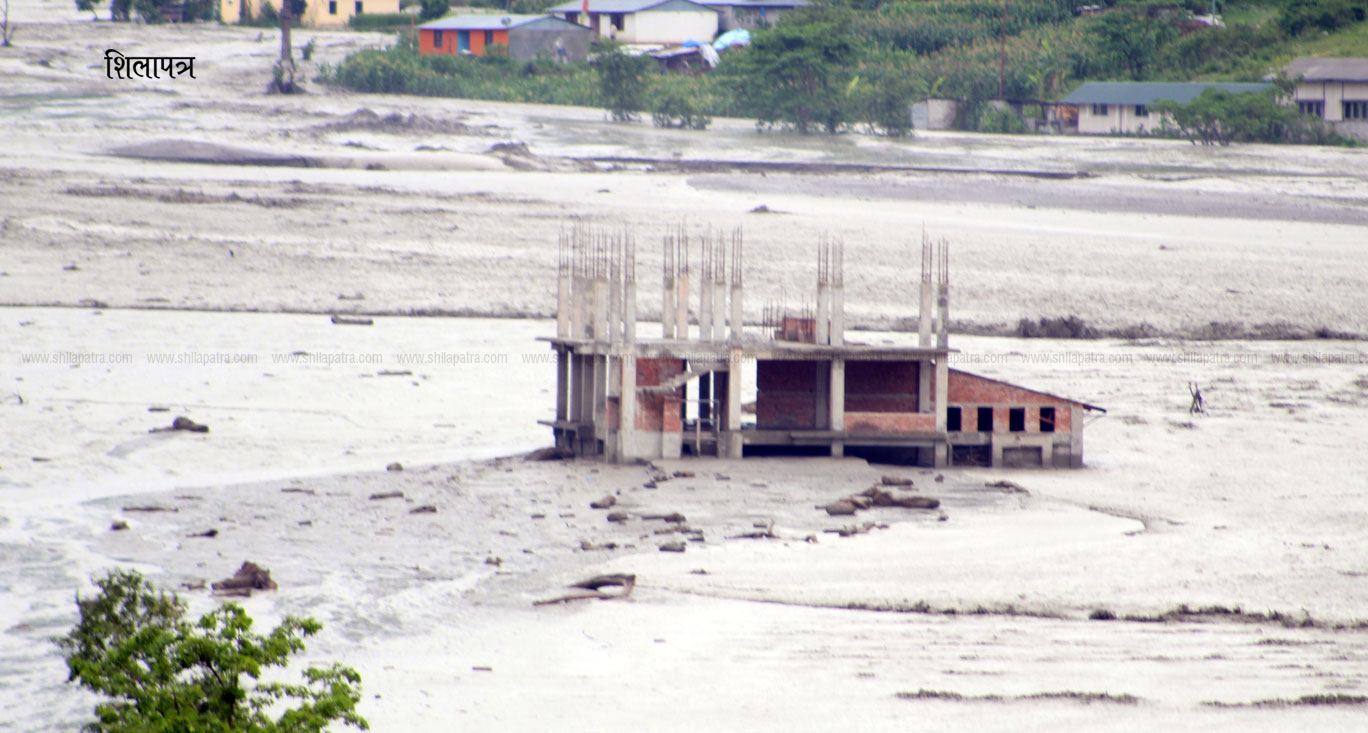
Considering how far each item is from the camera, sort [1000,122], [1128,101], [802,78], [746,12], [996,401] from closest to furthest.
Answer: [996,401]
[802,78]
[1128,101]
[1000,122]
[746,12]

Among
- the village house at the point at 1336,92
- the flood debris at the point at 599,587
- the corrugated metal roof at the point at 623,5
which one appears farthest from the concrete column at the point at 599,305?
the corrugated metal roof at the point at 623,5

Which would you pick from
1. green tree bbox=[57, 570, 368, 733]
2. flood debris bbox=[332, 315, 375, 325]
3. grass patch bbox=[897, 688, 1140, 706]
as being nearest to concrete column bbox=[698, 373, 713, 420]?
flood debris bbox=[332, 315, 375, 325]

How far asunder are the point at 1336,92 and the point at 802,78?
15.5 meters

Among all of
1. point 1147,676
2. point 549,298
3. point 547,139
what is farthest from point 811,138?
point 1147,676

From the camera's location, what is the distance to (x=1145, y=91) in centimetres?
5025

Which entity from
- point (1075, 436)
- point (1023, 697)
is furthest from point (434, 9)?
point (1023, 697)

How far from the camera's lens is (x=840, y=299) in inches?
579

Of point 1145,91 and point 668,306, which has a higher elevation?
point 1145,91

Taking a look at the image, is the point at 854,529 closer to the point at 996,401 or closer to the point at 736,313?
the point at 996,401

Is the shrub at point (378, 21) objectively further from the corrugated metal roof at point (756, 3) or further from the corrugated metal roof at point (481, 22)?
the corrugated metal roof at point (756, 3)

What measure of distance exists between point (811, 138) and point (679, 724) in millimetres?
38733

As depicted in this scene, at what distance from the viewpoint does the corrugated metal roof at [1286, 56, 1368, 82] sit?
48219mm

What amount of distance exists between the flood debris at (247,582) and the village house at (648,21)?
204ft

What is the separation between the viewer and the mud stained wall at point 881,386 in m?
14.8
